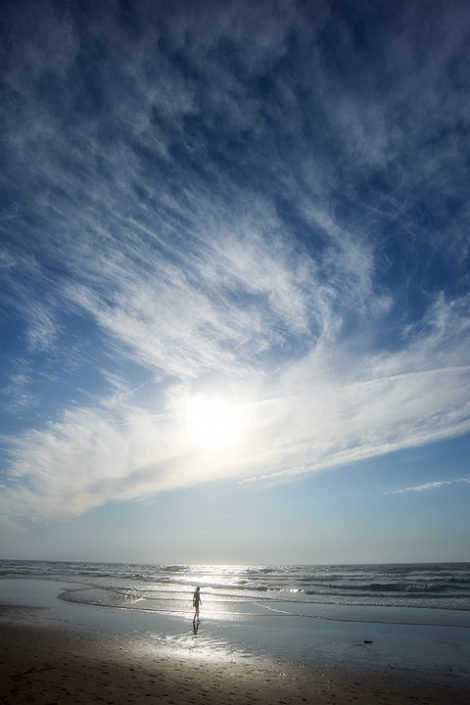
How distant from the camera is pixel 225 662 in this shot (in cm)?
1342

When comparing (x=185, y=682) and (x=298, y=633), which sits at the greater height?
(x=185, y=682)

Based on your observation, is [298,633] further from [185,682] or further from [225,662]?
[185,682]

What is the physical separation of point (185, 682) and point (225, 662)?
286cm

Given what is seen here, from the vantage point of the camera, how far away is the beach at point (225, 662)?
33.6 ft

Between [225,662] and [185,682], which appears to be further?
[225,662]

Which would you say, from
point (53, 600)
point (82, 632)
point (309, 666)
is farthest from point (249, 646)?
point (53, 600)

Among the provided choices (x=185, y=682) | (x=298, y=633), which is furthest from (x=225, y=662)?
(x=298, y=633)

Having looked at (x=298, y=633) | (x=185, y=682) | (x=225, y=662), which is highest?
(x=185, y=682)

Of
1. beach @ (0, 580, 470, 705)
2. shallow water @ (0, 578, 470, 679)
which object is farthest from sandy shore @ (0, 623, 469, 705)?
shallow water @ (0, 578, 470, 679)

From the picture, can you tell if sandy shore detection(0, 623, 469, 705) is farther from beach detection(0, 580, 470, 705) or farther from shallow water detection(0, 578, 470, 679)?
shallow water detection(0, 578, 470, 679)

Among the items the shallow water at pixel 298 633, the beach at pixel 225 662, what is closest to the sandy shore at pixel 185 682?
the beach at pixel 225 662

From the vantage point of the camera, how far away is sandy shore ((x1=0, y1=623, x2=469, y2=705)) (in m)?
9.79

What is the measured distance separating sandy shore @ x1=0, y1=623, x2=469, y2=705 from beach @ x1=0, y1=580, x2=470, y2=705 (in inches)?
1.2

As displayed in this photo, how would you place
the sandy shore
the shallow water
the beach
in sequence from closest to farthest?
the sandy shore < the beach < the shallow water
